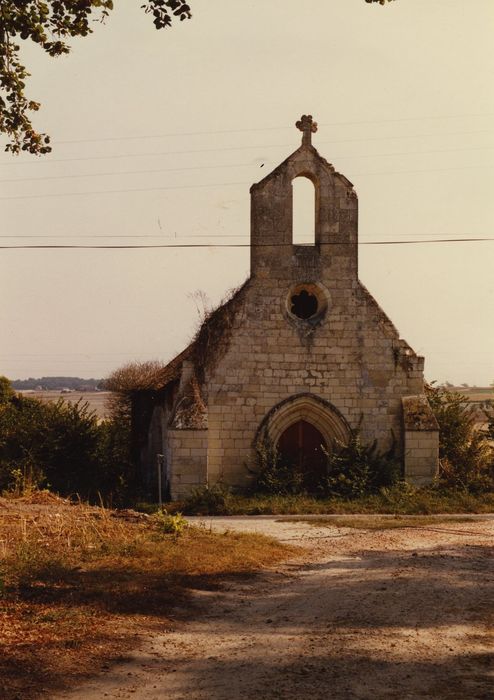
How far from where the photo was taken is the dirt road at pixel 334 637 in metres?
7.71

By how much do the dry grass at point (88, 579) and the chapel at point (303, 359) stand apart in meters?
5.76

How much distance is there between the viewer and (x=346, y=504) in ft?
68.1

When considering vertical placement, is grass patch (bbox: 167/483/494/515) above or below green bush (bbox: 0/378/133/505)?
below

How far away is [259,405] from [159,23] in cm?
1249

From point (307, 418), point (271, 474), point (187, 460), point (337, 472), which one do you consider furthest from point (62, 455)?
point (337, 472)

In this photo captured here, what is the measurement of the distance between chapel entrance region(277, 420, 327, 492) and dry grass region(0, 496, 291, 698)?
6.75 m

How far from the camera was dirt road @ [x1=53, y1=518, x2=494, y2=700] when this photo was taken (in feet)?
25.3

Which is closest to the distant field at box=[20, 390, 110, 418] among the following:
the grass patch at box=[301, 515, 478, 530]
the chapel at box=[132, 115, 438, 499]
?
the chapel at box=[132, 115, 438, 499]

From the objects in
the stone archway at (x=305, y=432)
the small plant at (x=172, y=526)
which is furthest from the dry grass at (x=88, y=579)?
the stone archway at (x=305, y=432)

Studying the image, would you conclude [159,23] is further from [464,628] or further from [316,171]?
[316,171]

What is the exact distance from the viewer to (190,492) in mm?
21469

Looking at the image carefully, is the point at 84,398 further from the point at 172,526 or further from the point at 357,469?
the point at 172,526

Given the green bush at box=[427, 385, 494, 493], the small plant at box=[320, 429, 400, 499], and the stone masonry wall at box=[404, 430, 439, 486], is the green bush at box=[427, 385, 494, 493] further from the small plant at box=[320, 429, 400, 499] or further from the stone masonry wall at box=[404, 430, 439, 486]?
the small plant at box=[320, 429, 400, 499]

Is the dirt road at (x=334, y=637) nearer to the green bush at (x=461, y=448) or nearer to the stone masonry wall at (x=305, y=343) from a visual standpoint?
the stone masonry wall at (x=305, y=343)
